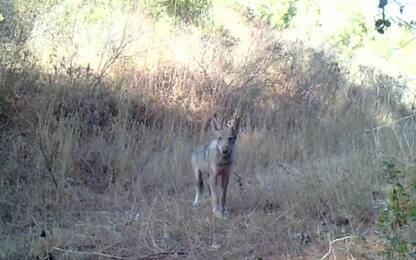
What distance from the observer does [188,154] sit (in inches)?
341

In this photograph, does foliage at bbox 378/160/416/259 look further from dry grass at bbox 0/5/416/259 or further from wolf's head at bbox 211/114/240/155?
wolf's head at bbox 211/114/240/155

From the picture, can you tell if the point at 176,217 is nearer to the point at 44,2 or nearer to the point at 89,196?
the point at 89,196

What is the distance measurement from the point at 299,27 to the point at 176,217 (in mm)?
12211

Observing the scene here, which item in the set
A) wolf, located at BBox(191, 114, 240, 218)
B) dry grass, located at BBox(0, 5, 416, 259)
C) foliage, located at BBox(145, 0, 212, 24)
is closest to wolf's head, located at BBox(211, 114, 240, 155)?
wolf, located at BBox(191, 114, 240, 218)

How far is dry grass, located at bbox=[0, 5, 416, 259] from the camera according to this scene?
213 inches

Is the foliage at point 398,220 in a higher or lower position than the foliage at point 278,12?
lower

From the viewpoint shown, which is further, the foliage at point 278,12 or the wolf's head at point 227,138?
the foliage at point 278,12

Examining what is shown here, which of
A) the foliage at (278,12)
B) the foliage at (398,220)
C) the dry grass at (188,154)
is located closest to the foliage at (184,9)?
the dry grass at (188,154)

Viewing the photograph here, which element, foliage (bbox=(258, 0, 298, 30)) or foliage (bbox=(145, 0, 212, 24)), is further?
foliage (bbox=(258, 0, 298, 30))

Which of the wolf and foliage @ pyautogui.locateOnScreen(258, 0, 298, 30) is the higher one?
foliage @ pyautogui.locateOnScreen(258, 0, 298, 30)

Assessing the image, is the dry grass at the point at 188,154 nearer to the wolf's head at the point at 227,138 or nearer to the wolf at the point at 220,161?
the wolf at the point at 220,161

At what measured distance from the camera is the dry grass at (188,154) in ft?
17.7

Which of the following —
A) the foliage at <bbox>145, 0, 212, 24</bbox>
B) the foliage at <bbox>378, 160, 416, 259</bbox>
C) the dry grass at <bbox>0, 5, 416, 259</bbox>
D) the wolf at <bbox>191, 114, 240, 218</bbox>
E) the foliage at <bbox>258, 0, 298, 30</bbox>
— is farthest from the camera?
the foliage at <bbox>258, 0, 298, 30</bbox>

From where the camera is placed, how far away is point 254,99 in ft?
37.6
